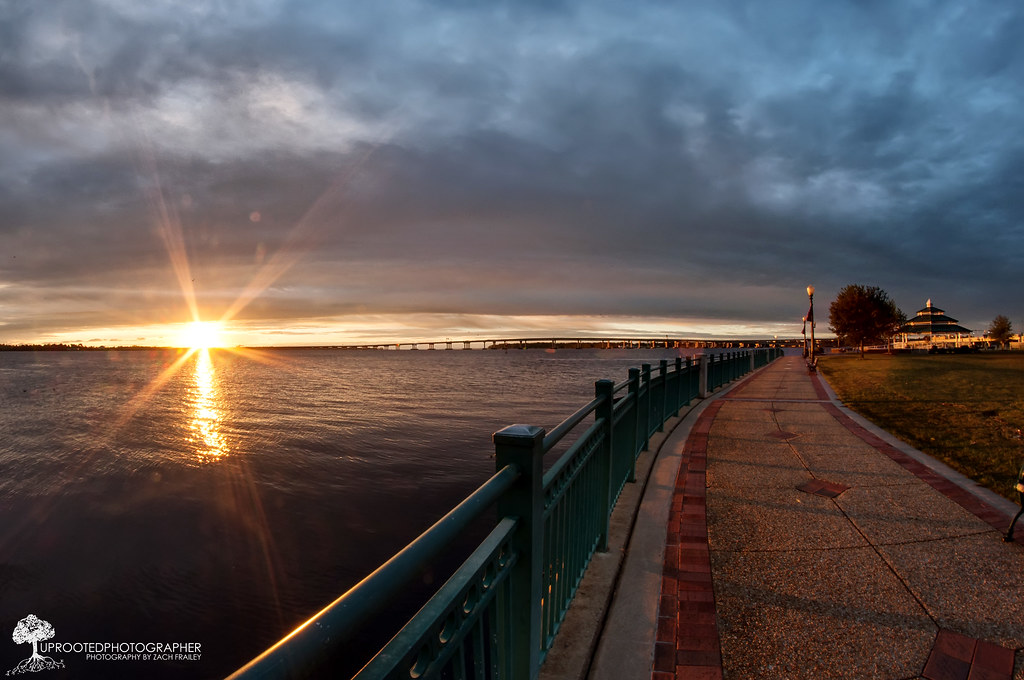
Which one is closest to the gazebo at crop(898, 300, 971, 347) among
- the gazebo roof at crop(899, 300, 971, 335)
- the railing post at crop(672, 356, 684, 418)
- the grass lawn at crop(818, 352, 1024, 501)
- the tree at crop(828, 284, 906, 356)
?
the gazebo roof at crop(899, 300, 971, 335)

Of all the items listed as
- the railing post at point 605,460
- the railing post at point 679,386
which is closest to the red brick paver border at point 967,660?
the railing post at point 605,460

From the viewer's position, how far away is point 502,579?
2.04 metres

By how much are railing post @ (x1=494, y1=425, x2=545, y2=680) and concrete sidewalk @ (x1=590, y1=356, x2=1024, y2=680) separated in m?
0.77

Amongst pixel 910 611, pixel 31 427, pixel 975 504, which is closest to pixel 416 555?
pixel 910 611

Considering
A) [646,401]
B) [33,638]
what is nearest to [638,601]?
[646,401]

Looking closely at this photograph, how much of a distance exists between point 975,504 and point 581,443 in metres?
4.60

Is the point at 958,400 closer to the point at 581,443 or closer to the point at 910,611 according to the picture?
the point at 910,611

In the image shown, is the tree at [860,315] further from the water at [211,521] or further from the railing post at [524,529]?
the railing post at [524,529]

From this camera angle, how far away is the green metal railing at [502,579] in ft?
3.36

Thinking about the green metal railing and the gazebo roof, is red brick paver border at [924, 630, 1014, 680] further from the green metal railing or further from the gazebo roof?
the gazebo roof

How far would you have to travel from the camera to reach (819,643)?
10.1 feet

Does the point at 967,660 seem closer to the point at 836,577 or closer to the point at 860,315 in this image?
the point at 836,577

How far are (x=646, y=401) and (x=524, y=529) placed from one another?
5161 mm

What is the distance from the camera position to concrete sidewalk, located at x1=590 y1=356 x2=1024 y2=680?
9.64ft
